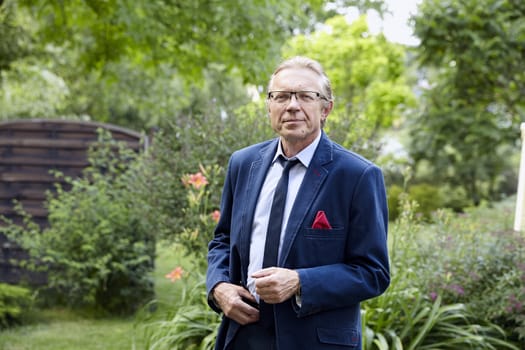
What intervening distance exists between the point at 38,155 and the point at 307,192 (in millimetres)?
5795

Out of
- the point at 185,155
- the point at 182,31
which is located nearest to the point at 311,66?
the point at 185,155

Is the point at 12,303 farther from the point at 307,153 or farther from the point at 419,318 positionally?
the point at 307,153

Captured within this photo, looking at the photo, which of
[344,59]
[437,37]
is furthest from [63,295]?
[344,59]

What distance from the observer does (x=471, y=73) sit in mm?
14141

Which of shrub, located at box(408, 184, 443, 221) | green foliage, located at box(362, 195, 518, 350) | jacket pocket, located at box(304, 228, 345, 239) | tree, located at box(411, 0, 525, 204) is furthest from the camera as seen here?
shrub, located at box(408, 184, 443, 221)

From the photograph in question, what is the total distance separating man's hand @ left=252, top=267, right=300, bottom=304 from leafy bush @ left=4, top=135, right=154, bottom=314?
437cm

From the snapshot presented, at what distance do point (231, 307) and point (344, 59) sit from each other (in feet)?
47.7

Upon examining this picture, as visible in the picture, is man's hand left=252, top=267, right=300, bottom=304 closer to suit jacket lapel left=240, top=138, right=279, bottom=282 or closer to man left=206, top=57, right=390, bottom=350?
man left=206, top=57, right=390, bottom=350

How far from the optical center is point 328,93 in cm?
230

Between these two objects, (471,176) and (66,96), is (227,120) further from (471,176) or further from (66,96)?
(66,96)

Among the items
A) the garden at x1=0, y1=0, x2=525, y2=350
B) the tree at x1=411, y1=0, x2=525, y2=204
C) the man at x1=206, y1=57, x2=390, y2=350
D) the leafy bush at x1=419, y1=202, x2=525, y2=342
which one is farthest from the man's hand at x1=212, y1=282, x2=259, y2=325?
the tree at x1=411, y1=0, x2=525, y2=204

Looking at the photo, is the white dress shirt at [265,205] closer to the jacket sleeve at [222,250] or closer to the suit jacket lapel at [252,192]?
the suit jacket lapel at [252,192]

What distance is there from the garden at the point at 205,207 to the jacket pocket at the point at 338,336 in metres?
1.67

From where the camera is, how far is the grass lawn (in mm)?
5609
